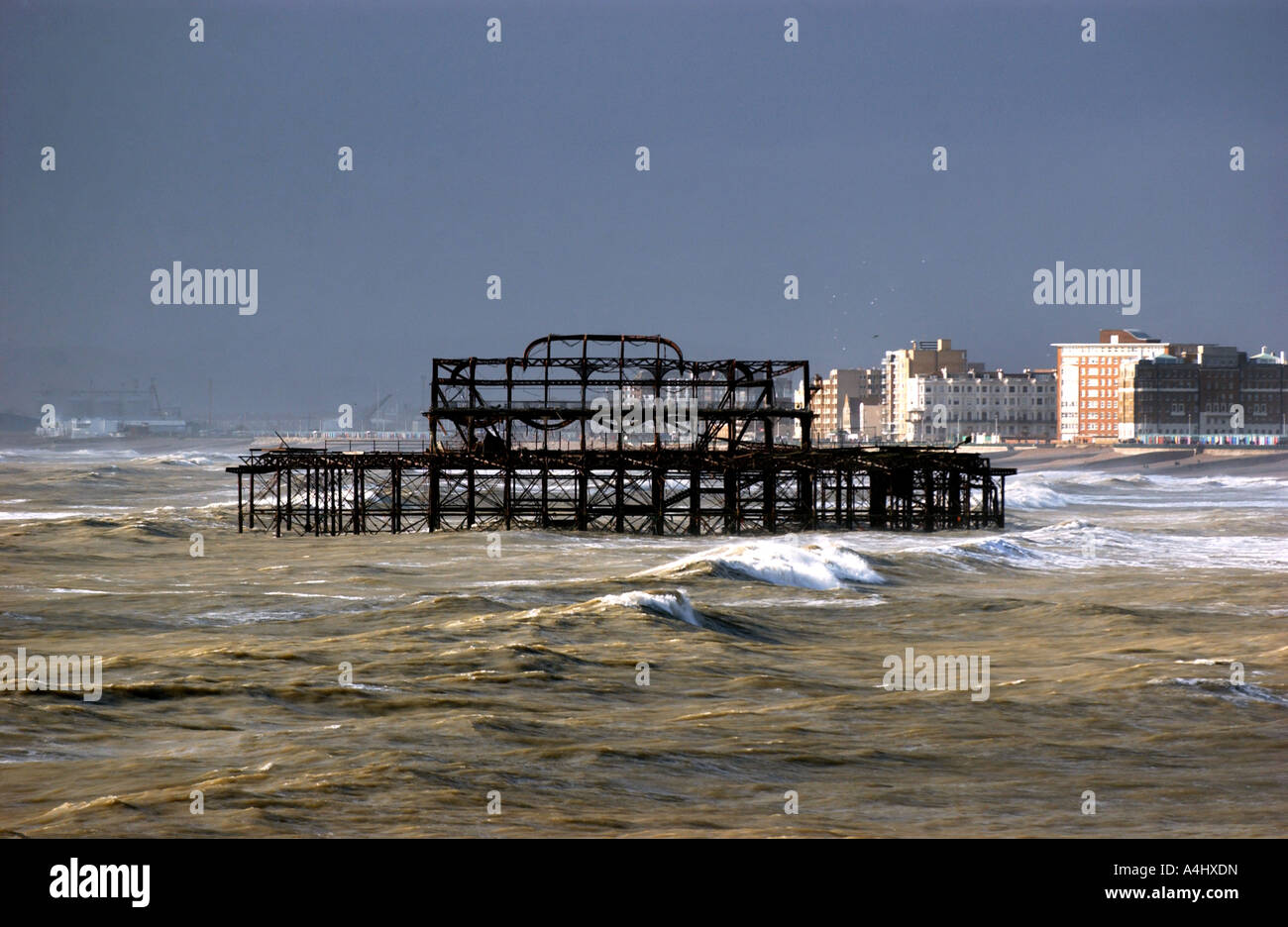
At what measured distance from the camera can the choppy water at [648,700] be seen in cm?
1647

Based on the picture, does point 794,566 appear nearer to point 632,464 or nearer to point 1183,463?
point 632,464

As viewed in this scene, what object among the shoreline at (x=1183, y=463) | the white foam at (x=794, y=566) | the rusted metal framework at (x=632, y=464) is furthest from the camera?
the shoreline at (x=1183, y=463)

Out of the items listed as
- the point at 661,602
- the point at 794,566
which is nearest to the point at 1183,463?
the point at 794,566

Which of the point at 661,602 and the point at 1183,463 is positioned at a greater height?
the point at 661,602

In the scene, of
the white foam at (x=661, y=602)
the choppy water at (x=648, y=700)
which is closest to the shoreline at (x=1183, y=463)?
the choppy water at (x=648, y=700)

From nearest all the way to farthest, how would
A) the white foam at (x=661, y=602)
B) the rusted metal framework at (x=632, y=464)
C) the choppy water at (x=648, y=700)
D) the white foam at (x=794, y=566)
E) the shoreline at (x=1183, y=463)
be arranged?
the choppy water at (x=648, y=700), the white foam at (x=661, y=602), the white foam at (x=794, y=566), the rusted metal framework at (x=632, y=464), the shoreline at (x=1183, y=463)

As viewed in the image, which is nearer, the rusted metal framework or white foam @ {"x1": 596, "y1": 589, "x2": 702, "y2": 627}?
white foam @ {"x1": 596, "y1": 589, "x2": 702, "y2": 627}

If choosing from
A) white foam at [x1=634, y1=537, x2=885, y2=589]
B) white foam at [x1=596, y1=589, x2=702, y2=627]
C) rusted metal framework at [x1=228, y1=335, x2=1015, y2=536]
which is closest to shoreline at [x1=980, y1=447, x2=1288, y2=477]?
rusted metal framework at [x1=228, y1=335, x2=1015, y2=536]

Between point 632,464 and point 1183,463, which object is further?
point 1183,463

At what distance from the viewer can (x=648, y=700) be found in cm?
2341

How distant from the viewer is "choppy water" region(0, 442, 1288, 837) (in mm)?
16469

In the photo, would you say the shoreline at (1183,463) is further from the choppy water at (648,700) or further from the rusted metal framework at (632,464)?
the choppy water at (648,700)

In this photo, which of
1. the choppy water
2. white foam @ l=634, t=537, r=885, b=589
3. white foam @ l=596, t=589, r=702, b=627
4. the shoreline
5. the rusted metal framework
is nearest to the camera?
the choppy water

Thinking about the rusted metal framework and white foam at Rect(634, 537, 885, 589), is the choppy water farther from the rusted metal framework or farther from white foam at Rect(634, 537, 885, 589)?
the rusted metal framework
